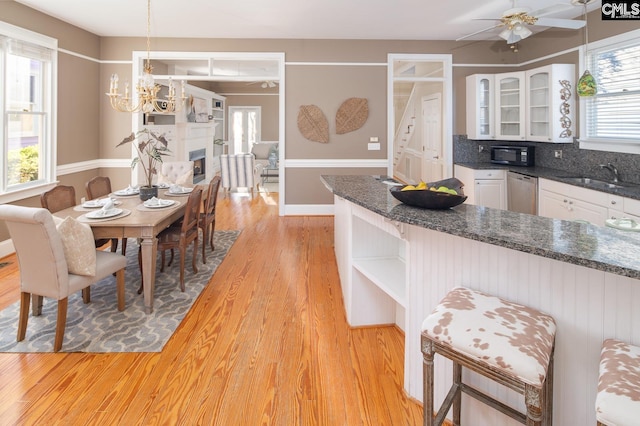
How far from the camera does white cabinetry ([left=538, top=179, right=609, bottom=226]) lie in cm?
372

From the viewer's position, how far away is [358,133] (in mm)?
6492

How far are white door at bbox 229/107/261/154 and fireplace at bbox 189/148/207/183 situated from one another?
2882 millimetres

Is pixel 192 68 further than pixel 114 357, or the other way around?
pixel 192 68

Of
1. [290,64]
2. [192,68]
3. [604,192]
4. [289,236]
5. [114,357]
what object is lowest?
[114,357]

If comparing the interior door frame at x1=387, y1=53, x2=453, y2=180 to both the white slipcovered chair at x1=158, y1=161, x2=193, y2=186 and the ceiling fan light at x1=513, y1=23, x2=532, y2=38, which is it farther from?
the white slipcovered chair at x1=158, y1=161, x2=193, y2=186

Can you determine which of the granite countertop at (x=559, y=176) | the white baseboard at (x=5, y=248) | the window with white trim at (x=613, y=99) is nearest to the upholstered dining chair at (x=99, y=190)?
the white baseboard at (x=5, y=248)

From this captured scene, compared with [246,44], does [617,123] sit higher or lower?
lower

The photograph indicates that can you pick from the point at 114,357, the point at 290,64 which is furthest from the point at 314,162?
the point at 114,357

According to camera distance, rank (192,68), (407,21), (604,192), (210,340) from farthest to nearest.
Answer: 1. (192,68)
2. (407,21)
3. (604,192)
4. (210,340)

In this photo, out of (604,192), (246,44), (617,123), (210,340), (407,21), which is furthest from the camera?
(246,44)

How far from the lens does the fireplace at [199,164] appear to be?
29.3 feet

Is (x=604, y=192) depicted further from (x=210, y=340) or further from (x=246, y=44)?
(x=246, y=44)

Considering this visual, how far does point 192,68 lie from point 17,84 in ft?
14.5

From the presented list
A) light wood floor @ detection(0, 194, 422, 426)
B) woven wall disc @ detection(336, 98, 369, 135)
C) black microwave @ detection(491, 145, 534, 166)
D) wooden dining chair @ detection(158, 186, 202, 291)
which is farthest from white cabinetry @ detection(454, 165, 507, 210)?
wooden dining chair @ detection(158, 186, 202, 291)
